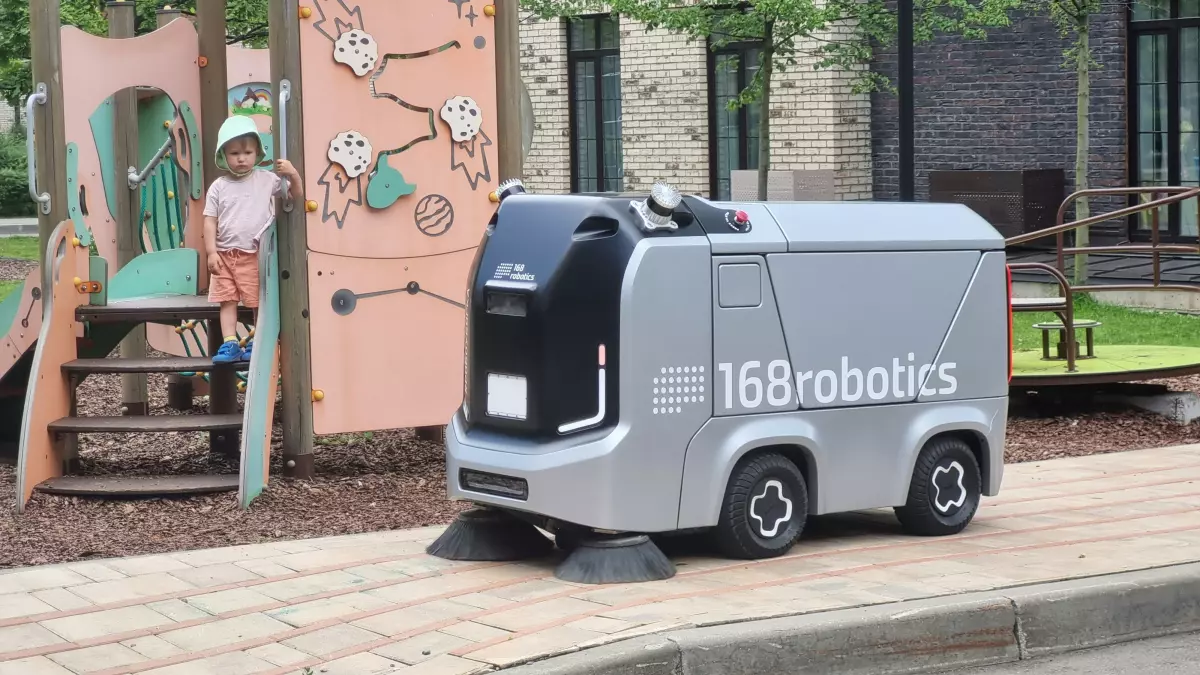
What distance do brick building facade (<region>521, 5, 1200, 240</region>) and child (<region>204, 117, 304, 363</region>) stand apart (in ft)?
38.3

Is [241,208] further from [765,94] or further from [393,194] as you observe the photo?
[765,94]

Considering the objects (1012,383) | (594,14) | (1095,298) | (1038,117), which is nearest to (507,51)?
(1012,383)

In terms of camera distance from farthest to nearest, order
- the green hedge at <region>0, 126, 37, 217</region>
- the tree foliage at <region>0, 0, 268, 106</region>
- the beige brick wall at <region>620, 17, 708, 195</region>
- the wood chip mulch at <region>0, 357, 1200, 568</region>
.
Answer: the green hedge at <region>0, 126, 37, 217</region> → the beige brick wall at <region>620, 17, 708, 195</region> → the tree foliage at <region>0, 0, 268, 106</region> → the wood chip mulch at <region>0, 357, 1200, 568</region>

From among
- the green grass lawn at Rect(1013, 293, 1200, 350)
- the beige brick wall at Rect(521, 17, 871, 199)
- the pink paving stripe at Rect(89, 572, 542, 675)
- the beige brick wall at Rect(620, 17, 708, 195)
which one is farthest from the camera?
the beige brick wall at Rect(620, 17, 708, 195)

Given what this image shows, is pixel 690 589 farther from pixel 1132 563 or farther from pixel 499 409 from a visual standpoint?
pixel 1132 563

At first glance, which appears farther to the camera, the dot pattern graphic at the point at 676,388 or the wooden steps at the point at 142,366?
the wooden steps at the point at 142,366

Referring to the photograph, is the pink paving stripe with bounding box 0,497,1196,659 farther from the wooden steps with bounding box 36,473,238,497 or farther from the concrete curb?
the wooden steps with bounding box 36,473,238,497

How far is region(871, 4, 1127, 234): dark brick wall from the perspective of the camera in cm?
1914

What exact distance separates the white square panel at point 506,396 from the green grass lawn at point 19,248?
20.2 metres

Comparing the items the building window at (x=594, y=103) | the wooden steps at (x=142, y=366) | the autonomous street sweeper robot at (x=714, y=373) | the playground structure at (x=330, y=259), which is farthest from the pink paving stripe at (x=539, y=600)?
the building window at (x=594, y=103)

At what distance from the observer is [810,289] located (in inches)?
253

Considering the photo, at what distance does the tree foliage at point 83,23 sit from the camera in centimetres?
1683

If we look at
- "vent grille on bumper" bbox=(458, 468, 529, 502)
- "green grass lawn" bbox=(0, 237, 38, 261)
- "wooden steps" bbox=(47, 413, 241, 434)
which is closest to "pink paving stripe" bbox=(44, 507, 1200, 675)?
"vent grille on bumper" bbox=(458, 468, 529, 502)

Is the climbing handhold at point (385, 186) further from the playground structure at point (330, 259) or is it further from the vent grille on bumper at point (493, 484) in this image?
the vent grille on bumper at point (493, 484)
